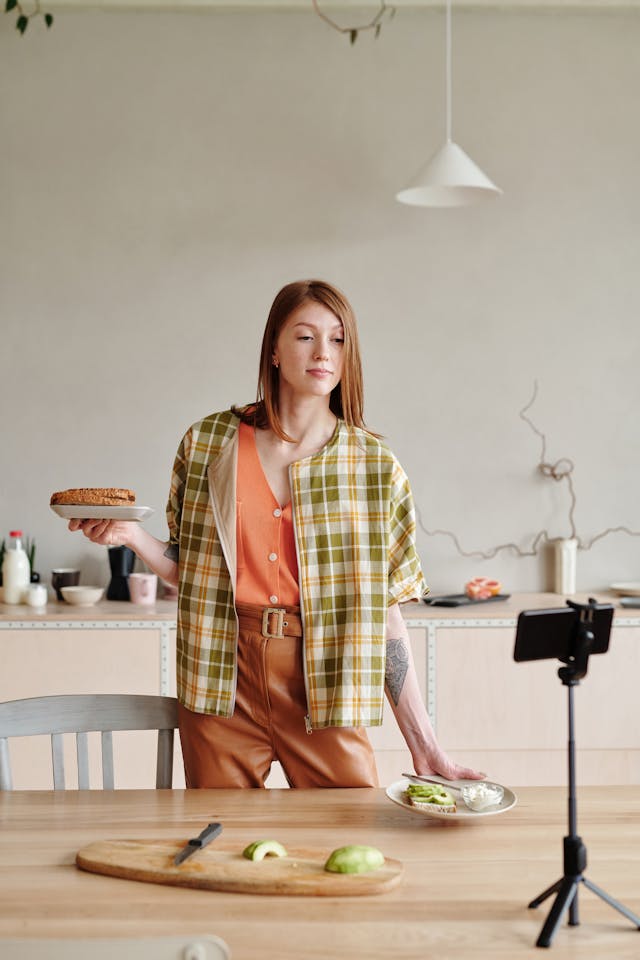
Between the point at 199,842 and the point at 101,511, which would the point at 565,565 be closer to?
the point at 101,511

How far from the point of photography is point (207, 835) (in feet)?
4.35

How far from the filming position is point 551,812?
4.95 ft

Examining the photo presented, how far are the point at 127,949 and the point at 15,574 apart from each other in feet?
9.33

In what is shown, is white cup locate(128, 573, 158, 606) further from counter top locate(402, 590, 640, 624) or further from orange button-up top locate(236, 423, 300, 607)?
orange button-up top locate(236, 423, 300, 607)

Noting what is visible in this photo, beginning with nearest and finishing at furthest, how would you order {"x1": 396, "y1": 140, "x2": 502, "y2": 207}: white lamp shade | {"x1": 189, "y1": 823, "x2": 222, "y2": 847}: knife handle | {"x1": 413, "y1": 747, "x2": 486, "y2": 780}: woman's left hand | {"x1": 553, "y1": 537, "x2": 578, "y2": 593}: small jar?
{"x1": 189, "y1": 823, "x2": 222, "y2": 847}: knife handle
{"x1": 413, "y1": 747, "x2": 486, "y2": 780}: woman's left hand
{"x1": 396, "y1": 140, "x2": 502, "y2": 207}: white lamp shade
{"x1": 553, "y1": 537, "x2": 578, "y2": 593}: small jar

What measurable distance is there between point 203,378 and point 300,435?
1.91 m

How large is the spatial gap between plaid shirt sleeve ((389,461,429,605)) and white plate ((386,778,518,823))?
0.37 m

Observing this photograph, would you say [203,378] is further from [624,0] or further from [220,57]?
[624,0]

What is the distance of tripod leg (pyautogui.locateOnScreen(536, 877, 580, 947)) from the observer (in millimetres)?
1064

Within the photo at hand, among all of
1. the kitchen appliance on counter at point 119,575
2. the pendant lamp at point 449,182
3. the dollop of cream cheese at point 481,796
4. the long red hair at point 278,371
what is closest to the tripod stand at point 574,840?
the dollop of cream cheese at point 481,796

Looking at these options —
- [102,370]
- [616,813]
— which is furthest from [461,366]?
[616,813]

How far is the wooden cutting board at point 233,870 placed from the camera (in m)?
1.19

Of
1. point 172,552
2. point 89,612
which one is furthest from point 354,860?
point 89,612

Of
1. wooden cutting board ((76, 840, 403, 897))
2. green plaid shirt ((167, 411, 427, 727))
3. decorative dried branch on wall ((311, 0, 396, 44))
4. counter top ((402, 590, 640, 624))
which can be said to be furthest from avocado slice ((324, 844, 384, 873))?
decorative dried branch on wall ((311, 0, 396, 44))
